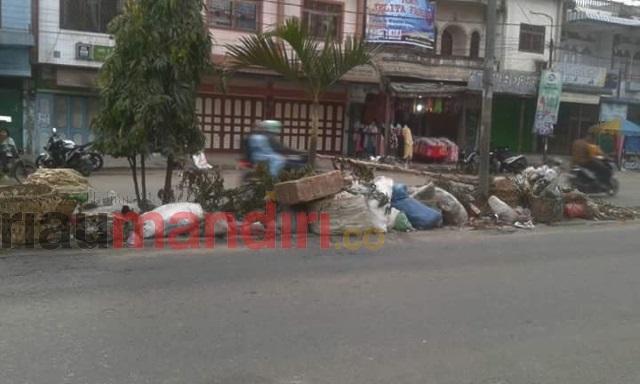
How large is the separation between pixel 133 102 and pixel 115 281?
358 cm

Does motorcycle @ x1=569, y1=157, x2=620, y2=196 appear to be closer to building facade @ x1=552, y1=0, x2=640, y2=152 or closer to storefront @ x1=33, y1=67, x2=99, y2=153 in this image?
building facade @ x1=552, y1=0, x2=640, y2=152

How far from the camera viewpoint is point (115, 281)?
6773 mm

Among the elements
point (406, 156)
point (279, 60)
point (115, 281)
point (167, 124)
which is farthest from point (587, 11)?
point (115, 281)

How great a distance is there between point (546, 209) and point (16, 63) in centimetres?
1543

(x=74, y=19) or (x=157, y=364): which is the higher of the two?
A: (x=74, y=19)

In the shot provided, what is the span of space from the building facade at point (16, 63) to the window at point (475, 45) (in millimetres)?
16655

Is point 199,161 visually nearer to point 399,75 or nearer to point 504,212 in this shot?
point 504,212

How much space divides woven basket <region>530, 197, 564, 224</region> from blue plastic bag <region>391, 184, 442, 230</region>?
2.13 metres

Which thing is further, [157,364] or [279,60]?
[279,60]

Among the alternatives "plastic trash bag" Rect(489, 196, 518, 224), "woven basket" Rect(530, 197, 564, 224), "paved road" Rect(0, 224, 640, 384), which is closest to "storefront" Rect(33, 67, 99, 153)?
"plastic trash bag" Rect(489, 196, 518, 224)

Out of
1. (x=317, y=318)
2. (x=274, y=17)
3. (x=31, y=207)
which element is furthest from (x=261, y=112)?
(x=317, y=318)

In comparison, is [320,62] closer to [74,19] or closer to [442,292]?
[442,292]

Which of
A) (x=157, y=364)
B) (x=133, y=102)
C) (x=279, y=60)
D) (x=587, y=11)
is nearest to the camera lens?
(x=157, y=364)

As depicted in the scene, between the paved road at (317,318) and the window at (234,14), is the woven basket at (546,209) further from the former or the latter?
the window at (234,14)
